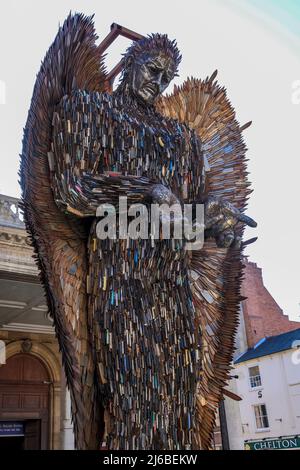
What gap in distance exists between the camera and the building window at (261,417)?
16655 millimetres

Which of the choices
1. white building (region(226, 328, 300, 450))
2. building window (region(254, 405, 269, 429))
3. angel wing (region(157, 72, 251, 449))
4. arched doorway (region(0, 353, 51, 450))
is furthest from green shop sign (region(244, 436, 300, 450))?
angel wing (region(157, 72, 251, 449))

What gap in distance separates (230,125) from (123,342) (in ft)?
4.07

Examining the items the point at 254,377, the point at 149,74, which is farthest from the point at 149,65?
the point at 254,377

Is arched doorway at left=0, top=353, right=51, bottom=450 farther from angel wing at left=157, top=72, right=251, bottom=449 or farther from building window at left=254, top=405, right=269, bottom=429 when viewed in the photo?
building window at left=254, top=405, right=269, bottom=429

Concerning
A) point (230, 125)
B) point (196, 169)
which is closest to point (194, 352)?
point (196, 169)

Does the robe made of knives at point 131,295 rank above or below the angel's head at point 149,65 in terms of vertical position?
below

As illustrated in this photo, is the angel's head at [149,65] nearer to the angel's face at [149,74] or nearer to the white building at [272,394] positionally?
the angel's face at [149,74]

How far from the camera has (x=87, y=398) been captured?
148 cm

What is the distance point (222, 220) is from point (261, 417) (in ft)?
55.9

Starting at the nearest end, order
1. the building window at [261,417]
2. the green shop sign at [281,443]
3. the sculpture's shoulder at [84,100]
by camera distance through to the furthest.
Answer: the sculpture's shoulder at [84,100], the green shop sign at [281,443], the building window at [261,417]

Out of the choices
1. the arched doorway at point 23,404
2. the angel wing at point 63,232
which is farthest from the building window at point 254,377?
the angel wing at point 63,232

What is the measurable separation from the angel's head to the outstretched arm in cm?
34

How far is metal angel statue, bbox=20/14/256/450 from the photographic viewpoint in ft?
4.89

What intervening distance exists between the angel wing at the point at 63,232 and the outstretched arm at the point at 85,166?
0.19 feet
